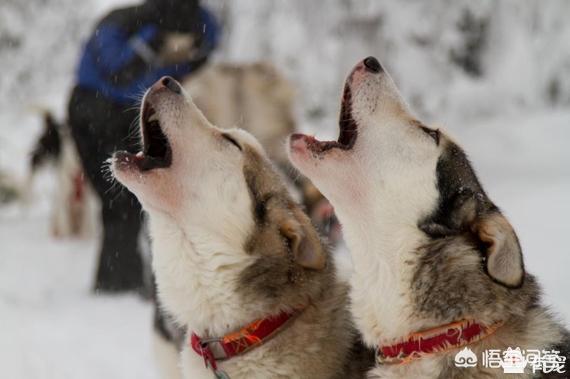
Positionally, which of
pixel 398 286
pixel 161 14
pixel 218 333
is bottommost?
pixel 218 333

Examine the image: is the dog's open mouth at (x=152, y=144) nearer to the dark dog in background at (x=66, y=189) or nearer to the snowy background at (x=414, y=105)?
the snowy background at (x=414, y=105)

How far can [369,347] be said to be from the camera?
8.98 ft

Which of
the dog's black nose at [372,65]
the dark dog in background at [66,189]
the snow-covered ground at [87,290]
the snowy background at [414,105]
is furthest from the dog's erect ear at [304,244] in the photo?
the dark dog in background at [66,189]

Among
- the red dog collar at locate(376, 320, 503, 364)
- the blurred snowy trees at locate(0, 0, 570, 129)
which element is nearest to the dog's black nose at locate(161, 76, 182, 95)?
the red dog collar at locate(376, 320, 503, 364)

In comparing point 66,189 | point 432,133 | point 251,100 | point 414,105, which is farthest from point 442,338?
point 414,105

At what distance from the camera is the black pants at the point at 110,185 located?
5664 millimetres

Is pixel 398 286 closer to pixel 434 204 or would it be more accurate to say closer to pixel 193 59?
pixel 434 204

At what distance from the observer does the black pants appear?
5664 mm

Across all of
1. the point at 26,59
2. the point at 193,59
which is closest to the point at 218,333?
the point at 193,59

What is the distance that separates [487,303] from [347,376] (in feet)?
2.33

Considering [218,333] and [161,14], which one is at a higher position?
[161,14]

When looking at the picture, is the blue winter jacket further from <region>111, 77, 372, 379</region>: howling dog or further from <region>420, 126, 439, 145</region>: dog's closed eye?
<region>420, 126, 439, 145</region>: dog's closed eye

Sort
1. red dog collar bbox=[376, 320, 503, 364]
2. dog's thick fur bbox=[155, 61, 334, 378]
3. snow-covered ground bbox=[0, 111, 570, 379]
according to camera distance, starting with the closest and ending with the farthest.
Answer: red dog collar bbox=[376, 320, 503, 364] → snow-covered ground bbox=[0, 111, 570, 379] → dog's thick fur bbox=[155, 61, 334, 378]

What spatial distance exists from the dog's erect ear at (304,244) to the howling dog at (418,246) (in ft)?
0.44
